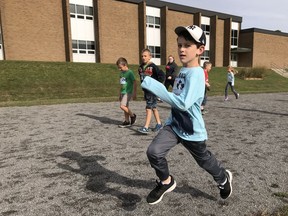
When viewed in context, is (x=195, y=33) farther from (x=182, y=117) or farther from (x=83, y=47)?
(x=83, y=47)

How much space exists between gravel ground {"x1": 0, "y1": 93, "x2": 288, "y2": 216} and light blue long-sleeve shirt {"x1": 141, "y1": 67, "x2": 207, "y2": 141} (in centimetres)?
87

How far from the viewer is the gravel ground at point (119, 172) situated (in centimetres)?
302

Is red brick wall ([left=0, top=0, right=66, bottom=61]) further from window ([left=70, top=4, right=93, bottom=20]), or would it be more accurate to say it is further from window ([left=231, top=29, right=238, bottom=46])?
window ([left=231, top=29, right=238, bottom=46])

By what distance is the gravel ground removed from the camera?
3023mm

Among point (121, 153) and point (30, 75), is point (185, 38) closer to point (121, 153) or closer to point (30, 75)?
point (121, 153)

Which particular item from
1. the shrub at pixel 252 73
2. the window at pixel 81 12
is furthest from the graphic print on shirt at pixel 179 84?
the shrub at pixel 252 73

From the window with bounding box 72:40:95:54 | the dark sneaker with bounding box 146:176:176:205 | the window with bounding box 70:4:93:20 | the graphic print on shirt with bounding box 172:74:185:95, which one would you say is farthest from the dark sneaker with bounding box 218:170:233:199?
the window with bounding box 70:4:93:20

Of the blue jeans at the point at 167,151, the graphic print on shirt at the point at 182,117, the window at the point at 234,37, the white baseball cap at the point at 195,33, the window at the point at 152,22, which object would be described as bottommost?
the blue jeans at the point at 167,151

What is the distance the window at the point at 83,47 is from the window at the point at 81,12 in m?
2.66

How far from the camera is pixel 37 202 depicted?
10.2 ft

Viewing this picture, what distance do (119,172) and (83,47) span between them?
91.5 feet

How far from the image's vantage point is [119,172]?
3.98m

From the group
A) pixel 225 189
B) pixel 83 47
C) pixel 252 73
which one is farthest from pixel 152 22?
pixel 225 189

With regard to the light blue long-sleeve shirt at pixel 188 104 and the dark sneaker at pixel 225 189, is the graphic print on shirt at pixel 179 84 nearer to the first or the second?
the light blue long-sleeve shirt at pixel 188 104
